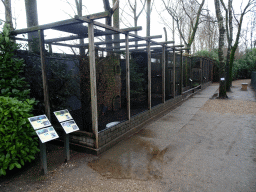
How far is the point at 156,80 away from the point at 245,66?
20.4 meters

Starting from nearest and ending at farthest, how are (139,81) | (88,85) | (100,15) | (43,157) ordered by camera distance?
(43,157) < (100,15) < (88,85) < (139,81)

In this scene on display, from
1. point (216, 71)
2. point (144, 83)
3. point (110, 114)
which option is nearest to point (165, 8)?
point (216, 71)

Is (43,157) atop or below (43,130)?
below

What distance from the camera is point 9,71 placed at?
3.67 metres

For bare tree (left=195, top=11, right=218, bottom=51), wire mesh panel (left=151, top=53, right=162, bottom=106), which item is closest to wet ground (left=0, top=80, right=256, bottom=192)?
wire mesh panel (left=151, top=53, right=162, bottom=106)

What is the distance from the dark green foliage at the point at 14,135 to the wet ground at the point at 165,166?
39cm

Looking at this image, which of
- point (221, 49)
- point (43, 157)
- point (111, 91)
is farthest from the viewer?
point (221, 49)

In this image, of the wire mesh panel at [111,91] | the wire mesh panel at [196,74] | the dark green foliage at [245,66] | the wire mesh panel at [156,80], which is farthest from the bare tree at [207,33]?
the wire mesh panel at [111,91]

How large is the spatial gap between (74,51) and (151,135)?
2870mm

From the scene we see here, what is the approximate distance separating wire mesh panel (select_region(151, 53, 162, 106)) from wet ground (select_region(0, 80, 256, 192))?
93.0 inches

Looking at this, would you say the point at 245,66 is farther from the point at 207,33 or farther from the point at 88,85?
the point at 88,85

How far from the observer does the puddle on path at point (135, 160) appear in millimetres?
3188

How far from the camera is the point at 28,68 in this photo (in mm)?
4438

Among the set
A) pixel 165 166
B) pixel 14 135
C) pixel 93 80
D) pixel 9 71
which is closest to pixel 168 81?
pixel 93 80
